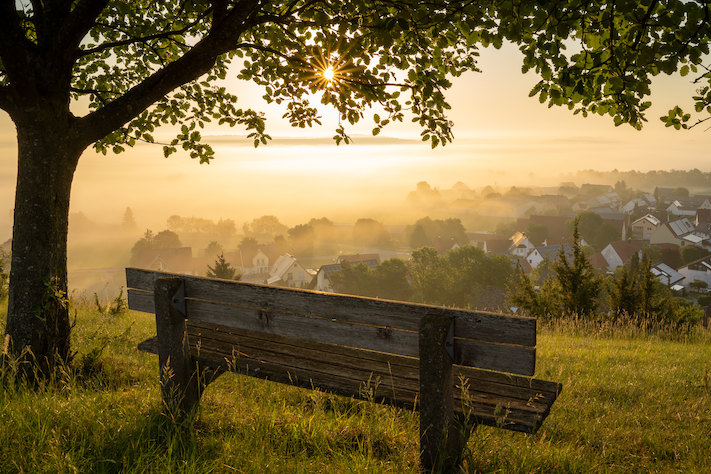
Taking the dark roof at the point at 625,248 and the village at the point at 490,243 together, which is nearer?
the village at the point at 490,243

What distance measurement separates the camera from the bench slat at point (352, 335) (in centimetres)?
291

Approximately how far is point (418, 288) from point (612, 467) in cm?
7007

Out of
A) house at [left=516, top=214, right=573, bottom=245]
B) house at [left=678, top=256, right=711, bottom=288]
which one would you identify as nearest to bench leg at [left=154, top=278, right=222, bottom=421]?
house at [left=678, top=256, right=711, bottom=288]

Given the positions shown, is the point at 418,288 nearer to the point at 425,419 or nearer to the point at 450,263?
the point at 450,263

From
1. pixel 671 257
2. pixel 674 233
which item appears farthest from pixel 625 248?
Result: pixel 674 233

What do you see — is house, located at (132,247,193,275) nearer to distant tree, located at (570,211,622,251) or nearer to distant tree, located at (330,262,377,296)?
distant tree, located at (330,262,377,296)

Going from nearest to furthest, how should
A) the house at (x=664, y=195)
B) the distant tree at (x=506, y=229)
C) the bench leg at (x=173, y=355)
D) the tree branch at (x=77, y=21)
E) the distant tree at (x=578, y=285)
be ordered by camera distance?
the bench leg at (x=173, y=355)
the tree branch at (x=77, y=21)
the distant tree at (x=578, y=285)
the distant tree at (x=506, y=229)
the house at (x=664, y=195)

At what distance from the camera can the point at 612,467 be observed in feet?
11.9

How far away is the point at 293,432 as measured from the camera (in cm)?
361

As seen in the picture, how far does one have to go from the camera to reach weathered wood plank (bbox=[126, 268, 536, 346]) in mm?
2902

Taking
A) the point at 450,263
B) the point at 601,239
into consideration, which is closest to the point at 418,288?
the point at 450,263

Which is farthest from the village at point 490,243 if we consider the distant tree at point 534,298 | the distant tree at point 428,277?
the distant tree at point 534,298

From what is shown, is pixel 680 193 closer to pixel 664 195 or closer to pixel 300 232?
pixel 664 195

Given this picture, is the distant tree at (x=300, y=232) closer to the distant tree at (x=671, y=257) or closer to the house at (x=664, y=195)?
the distant tree at (x=671, y=257)
